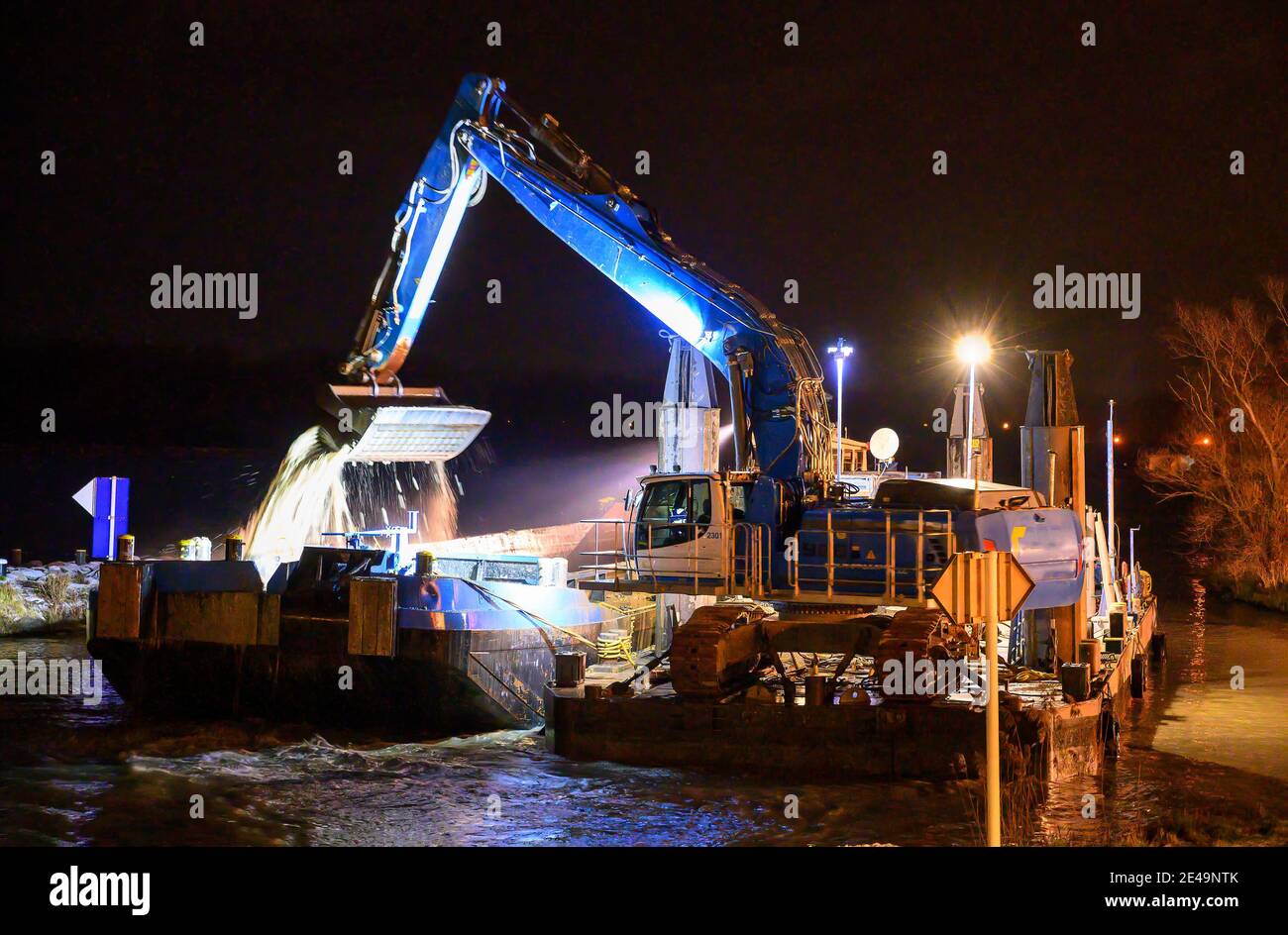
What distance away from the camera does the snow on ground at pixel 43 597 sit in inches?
1252

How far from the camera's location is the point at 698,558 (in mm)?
18438

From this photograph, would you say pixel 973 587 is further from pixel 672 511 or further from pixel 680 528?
pixel 672 511

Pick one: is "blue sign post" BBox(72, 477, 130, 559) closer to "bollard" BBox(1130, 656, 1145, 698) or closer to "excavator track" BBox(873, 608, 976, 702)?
"excavator track" BBox(873, 608, 976, 702)

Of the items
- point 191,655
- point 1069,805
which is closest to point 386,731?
point 191,655

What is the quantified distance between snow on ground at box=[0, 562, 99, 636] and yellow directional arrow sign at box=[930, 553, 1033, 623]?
90.1 ft

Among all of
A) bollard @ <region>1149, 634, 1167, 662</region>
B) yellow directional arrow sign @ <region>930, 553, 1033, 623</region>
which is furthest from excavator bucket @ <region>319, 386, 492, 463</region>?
bollard @ <region>1149, 634, 1167, 662</region>

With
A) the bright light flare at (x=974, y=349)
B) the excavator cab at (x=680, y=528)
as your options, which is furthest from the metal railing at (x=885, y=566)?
the bright light flare at (x=974, y=349)

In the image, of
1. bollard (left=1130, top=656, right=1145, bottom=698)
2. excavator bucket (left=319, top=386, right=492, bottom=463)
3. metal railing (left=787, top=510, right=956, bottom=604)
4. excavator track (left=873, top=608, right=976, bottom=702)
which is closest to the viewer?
excavator track (left=873, top=608, right=976, bottom=702)

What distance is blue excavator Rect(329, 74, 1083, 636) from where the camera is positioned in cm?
1767

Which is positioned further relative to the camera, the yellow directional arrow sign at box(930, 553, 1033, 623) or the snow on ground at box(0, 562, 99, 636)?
the snow on ground at box(0, 562, 99, 636)

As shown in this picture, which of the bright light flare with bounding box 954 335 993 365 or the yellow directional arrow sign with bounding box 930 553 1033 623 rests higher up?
the bright light flare with bounding box 954 335 993 365

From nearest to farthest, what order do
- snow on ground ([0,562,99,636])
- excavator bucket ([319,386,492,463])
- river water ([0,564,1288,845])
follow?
river water ([0,564,1288,845]) → excavator bucket ([319,386,492,463]) → snow on ground ([0,562,99,636])

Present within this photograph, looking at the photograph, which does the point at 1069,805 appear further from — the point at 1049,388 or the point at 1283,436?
the point at 1283,436

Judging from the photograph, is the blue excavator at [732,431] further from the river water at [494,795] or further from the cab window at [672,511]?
the river water at [494,795]
